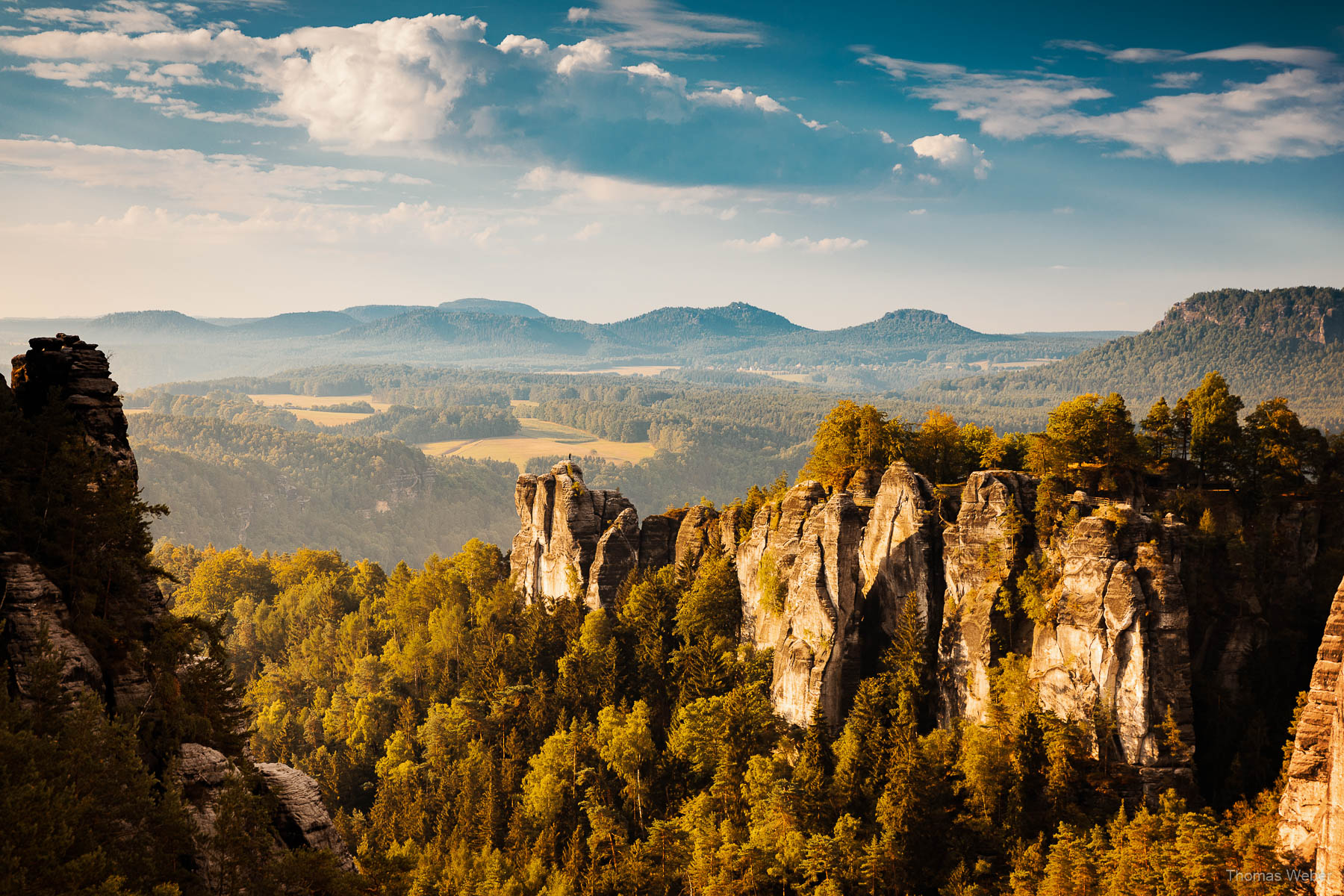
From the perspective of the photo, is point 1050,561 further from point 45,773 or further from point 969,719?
point 45,773

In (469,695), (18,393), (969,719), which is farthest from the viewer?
(469,695)

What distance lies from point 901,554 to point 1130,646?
12.7 metres

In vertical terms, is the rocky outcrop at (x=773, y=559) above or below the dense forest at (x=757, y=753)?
above

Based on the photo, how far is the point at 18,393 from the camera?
112 feet

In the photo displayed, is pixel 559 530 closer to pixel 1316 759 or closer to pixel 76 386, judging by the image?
pixel 76 386

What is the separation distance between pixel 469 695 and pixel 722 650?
20.4m

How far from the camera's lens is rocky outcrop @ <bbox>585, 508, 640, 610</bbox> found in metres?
66.1

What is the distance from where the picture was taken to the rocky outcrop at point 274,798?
87.5 feet

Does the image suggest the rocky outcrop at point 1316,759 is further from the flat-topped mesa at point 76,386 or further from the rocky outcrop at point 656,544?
the flat-topped mesa at point 76,386

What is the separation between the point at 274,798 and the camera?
2925 cm

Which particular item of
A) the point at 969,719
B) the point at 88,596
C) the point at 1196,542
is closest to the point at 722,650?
the point at 969,719

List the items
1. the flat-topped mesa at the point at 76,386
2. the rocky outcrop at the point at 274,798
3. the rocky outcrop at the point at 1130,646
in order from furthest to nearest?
the rocky outcrop at the point at 1130,646 < the flat-topped mesa at the point at 76,386 < the rocky outcrop at the point at 274,798

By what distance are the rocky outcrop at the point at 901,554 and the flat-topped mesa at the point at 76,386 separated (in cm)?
3768

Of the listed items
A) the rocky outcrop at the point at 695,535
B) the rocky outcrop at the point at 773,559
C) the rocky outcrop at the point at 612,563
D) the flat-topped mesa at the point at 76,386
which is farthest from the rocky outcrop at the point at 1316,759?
the flat-topped mesa at the point at 76,386
